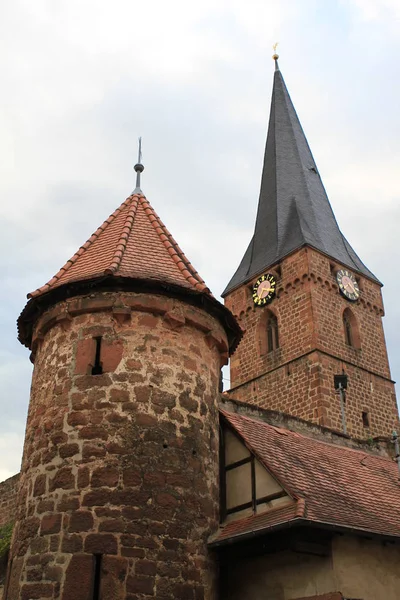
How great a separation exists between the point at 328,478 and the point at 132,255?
4.58 m

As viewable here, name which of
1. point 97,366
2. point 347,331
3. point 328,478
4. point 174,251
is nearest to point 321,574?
point 328,478

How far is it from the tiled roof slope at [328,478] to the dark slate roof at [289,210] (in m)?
17.5

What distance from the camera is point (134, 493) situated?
8.28 meters

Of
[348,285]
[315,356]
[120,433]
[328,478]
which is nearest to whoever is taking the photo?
[120,433]

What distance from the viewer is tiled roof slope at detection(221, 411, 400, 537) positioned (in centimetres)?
899

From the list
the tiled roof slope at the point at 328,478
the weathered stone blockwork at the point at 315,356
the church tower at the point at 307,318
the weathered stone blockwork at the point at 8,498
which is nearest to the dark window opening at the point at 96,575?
the tiled roof slope at the point at 328,478

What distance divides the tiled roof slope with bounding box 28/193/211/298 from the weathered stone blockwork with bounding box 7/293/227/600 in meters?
0.42

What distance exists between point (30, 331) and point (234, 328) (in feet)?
10.3

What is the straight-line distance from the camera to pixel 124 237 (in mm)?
10602

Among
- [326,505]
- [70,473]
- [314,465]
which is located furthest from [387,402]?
[70,473]

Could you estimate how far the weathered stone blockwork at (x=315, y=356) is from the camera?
1019 inches

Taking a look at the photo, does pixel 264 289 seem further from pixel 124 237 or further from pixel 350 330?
pixel 124 237

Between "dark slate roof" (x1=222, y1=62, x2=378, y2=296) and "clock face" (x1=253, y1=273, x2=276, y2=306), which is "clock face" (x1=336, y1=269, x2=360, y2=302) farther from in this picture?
"clock face" (x1=253, y1=273, x2=276, y2=306)

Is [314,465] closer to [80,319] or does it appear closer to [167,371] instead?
[167,371]
